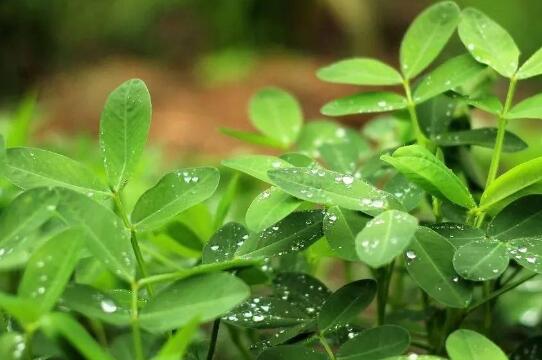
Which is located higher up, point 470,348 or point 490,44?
point 490,44

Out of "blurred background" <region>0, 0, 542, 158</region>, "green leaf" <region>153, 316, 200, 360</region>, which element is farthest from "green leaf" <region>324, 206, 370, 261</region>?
"blurred background" <region>0, 0, 542, 158</region>

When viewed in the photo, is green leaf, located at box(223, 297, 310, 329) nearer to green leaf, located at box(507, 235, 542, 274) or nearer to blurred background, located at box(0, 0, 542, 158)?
green leaf, located at box(507, 235, 542, 274)

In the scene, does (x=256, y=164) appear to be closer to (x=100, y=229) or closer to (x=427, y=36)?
(x=100, y=229)

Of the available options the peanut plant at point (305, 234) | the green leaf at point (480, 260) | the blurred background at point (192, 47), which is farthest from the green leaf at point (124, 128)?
the blurred background at point (192, 47)

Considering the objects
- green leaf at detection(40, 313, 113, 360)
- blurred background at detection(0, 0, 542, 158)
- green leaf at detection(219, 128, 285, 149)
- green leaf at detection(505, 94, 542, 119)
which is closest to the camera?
green leaf at detection(40, 313, 113, 360)

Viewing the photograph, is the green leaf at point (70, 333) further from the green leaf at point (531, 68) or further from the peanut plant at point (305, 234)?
the green leaf at point (531, 68)

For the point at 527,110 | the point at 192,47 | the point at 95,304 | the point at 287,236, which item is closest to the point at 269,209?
the point at 287,236
